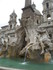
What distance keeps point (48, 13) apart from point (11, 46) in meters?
19.7

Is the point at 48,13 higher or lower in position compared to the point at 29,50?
higher

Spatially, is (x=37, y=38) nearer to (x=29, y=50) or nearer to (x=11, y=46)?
(x=29, y=50)

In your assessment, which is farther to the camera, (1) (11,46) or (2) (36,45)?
(1) (11,46)

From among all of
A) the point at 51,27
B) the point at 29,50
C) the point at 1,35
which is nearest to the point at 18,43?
the point at 29,50

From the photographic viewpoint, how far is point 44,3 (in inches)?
1302

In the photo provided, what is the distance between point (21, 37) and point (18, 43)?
815 millimetres

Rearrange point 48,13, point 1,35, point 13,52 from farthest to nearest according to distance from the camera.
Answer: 1. point 1,35
2. point 48,13
3. point 13,52

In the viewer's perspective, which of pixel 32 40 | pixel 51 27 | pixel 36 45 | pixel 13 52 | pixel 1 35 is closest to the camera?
pixel 36 45

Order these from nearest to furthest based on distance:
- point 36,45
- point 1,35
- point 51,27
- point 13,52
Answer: point 36,45 < point 13,52 < point 51,27 < point 1,35

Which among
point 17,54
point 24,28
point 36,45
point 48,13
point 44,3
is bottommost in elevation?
point 17,54

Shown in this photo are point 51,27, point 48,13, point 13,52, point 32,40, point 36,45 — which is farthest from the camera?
point 48,13

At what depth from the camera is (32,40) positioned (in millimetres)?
12852

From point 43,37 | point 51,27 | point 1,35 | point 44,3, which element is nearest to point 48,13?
point 44,3

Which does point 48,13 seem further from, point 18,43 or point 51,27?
point 18,43
